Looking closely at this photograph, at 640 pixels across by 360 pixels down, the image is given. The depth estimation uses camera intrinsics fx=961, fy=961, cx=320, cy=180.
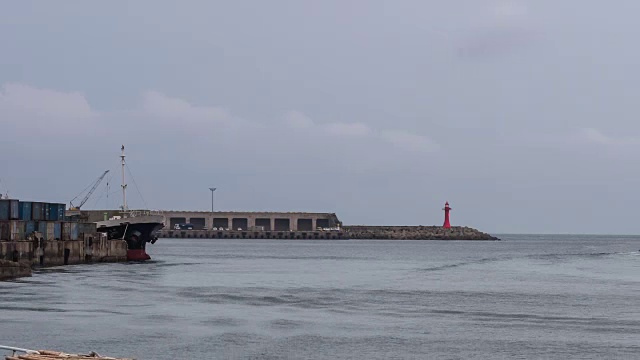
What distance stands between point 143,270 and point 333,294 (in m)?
32.1

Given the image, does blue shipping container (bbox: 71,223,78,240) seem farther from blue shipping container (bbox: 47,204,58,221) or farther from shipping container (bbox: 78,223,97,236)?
blue shipping container (bbox: 47,204,58,221)

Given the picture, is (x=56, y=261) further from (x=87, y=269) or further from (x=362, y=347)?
(x=362, y=347)

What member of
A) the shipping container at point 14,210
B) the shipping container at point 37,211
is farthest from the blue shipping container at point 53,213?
the shipping container at point 14,210

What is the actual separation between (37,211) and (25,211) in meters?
2.26

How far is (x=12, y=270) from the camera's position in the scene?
77375 millimetres

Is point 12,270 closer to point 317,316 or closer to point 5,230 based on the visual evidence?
point 5,230

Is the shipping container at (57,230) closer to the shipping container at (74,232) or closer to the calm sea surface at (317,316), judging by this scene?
the shipping container at (74,232)

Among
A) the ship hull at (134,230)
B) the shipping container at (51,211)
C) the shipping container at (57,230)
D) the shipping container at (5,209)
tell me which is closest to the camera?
the shipping container at (5,209)

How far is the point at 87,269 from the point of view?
313 ft

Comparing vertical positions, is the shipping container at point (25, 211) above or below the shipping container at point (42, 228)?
above

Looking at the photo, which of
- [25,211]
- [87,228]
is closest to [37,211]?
[25,211]

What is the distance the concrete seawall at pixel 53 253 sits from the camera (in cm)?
7875

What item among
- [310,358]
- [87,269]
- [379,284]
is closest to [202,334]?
[310,358]

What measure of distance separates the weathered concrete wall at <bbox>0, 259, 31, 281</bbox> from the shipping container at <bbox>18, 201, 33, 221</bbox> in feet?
55.1
